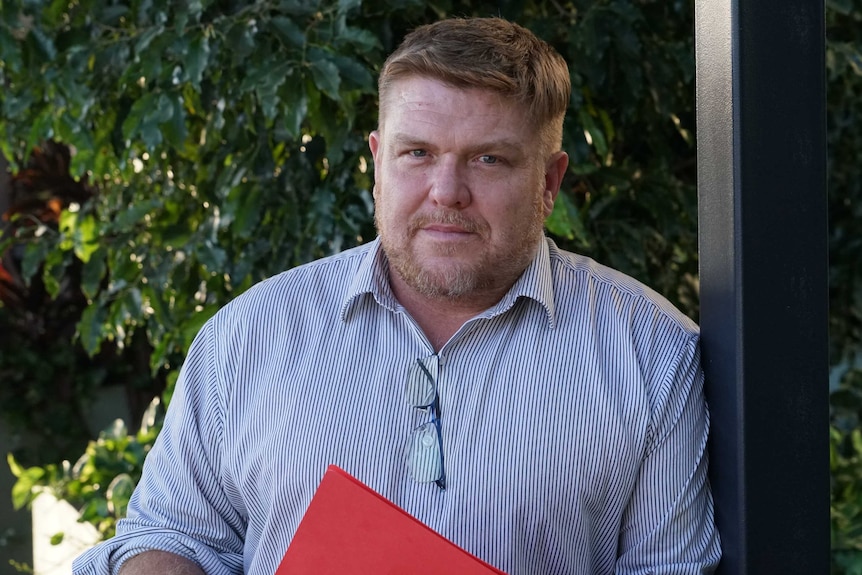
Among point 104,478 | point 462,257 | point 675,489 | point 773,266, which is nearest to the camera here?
point 773,266

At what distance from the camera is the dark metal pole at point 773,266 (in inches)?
49.9

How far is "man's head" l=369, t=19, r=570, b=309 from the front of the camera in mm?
1589

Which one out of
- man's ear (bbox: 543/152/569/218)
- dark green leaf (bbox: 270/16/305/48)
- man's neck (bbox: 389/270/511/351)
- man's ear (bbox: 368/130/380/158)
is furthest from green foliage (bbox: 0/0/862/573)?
man's neck (bbox: 389/270/511/351)

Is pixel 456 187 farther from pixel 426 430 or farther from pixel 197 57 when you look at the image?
pixel 197 57

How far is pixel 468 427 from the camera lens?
160cm

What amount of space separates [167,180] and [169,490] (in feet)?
4.18

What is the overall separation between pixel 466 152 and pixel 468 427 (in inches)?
15.2

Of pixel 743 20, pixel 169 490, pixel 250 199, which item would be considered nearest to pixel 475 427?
pixel 169 490

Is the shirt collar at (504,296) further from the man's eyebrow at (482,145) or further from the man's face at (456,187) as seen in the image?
the man's eyebrow at (482,145)

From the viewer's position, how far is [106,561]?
5.45 feet

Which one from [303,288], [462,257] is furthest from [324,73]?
[462,257]

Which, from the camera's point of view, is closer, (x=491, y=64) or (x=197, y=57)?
(x=491, y=64)

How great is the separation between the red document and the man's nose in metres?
0.45

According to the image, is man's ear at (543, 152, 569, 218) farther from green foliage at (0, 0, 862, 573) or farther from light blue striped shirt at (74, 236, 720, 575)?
green foliage at (0, 0, 862, 573)
